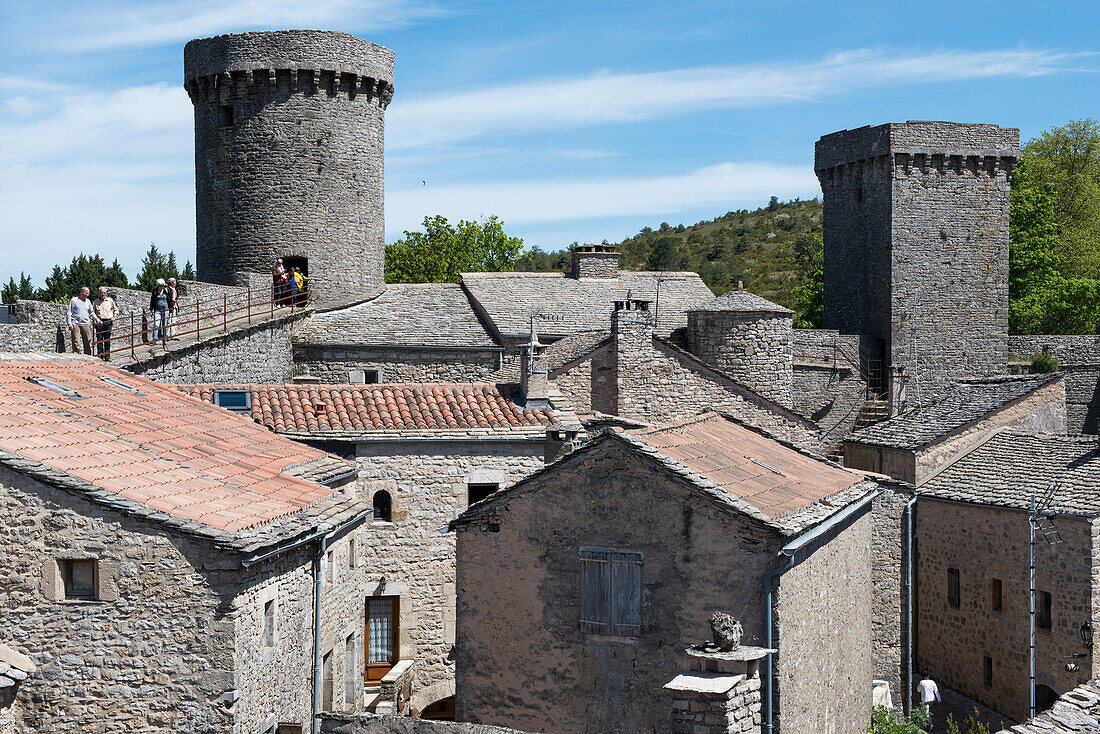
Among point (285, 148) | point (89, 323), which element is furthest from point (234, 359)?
point (285, 148)

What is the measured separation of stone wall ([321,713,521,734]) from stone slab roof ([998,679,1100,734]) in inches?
187

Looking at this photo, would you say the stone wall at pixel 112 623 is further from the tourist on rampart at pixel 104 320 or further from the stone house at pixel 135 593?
the tourist on rampart at pixel 104 320

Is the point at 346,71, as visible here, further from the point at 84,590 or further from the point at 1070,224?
the point at 1070,224

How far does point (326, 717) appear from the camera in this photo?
44.9ft

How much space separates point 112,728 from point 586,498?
6021 millimetres

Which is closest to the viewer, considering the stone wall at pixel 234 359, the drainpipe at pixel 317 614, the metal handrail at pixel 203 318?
the drainpipe at pixel 317 614

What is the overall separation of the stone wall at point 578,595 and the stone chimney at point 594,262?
75.1ft

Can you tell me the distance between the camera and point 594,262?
38.9 m

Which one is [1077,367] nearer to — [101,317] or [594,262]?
[594,262]

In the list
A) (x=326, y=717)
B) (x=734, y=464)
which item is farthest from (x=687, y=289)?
(x=326, y=717)

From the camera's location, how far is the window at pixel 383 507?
73.7 feet

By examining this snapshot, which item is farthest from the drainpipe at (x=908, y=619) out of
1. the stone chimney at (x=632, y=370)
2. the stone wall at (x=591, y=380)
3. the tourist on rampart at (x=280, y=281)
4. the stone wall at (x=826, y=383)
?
the tourist on rampart at (x=280, y=281)

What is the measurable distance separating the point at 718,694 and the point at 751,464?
21.7 ft

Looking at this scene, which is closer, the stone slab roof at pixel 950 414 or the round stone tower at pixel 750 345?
the stone slab roof at pixel 950 414
